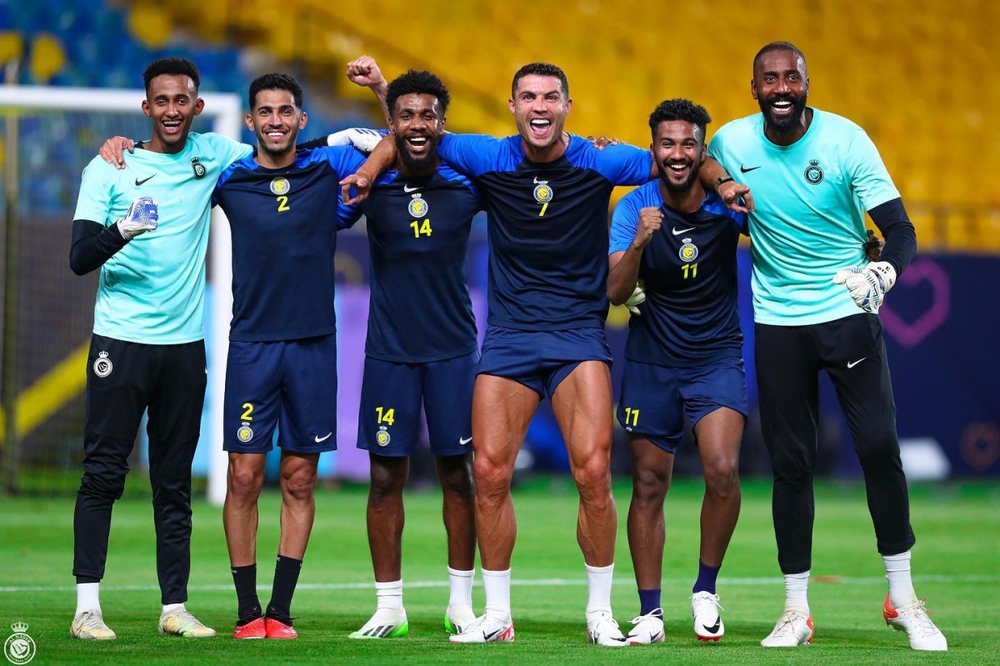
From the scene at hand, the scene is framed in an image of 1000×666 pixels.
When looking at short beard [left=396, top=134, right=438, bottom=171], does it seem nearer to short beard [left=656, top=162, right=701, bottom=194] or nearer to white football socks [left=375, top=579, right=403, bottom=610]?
short beard [left=656, top=162, right=701, bottom=194]

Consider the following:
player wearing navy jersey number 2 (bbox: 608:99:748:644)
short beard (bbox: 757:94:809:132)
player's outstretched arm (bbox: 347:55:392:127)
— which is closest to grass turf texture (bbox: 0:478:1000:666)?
player wearing navy jersey number 2 (bbox: 608:99:748:644)

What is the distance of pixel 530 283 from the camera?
6086 mm

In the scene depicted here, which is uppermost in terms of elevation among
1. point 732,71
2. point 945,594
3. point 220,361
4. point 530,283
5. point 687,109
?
A: point 732,71

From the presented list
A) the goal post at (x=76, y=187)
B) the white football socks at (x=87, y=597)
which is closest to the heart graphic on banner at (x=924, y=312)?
the goal post at (x=76, y=187)

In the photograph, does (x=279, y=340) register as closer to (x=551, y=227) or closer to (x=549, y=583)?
(x=551, y=227)

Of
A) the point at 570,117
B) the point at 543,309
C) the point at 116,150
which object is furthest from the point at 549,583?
the point at 570,117

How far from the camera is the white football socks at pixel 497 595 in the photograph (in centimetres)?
586

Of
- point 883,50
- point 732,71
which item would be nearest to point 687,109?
point 732,71

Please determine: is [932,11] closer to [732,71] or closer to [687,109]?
[732,71]

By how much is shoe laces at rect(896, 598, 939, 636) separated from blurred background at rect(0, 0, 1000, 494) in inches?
315

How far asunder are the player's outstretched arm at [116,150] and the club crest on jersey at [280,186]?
70 cm

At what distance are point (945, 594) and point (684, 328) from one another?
3121mm

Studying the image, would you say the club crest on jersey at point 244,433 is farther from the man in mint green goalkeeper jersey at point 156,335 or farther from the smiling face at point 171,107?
the smiling face at point 171,107

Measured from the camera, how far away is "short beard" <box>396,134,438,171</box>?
20.0 ft
